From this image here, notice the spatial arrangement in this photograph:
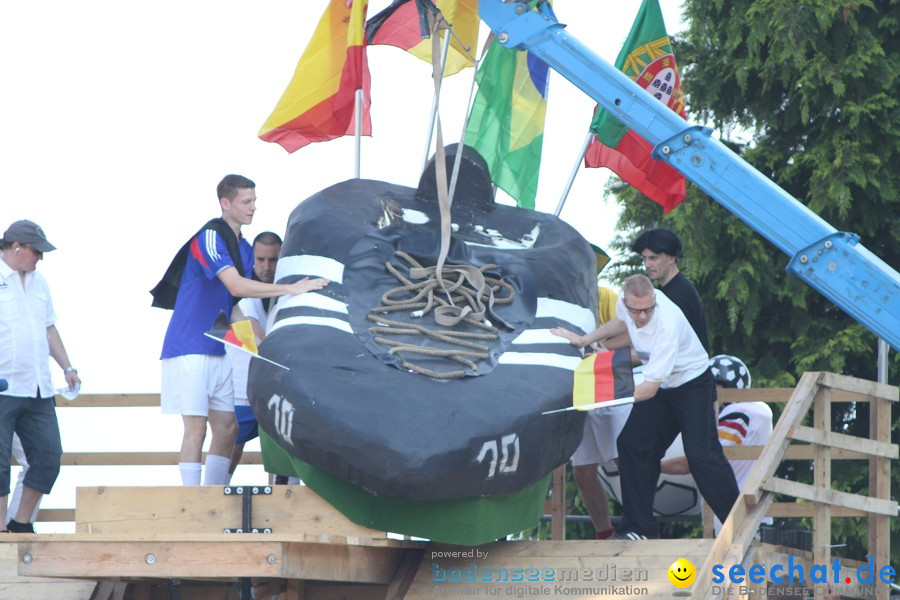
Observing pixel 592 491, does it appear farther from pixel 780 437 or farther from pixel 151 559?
pixel 151 559

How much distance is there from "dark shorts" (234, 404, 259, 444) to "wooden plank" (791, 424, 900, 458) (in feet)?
9.02

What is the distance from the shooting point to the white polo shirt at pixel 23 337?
709cm

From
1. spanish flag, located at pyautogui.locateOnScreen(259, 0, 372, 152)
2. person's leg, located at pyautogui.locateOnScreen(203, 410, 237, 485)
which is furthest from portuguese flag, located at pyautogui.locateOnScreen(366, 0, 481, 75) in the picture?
person's leg, located at pyautogui.locateOnScreen(203, 410, 237, 485)

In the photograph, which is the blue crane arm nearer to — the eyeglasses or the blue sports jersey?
the eyeglasses

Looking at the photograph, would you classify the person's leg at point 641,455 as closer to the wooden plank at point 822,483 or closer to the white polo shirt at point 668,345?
the white polo shirt at point 668,345

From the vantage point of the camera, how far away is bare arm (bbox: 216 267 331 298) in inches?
262

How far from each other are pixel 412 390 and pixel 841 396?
2403 mm

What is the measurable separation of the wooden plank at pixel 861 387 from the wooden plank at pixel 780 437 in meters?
0.11

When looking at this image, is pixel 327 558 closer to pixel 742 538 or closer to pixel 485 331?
pixel 485 331

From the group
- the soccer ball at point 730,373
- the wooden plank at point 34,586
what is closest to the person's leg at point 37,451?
the wooden plank at point 34,586

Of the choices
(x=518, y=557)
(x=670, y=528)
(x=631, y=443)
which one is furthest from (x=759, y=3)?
(x=518, y=557)

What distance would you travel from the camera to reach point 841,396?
7.09 meters

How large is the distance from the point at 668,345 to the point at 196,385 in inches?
89.7

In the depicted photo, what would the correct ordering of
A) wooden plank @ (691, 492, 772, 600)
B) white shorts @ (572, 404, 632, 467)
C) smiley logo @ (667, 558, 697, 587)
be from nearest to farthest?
1. wooden plank @ (691, 492, 772, 600)
2. smiley logo @ (667, 558, 697, 587)
3. white shorts @ (572, 404, 632, 467)
